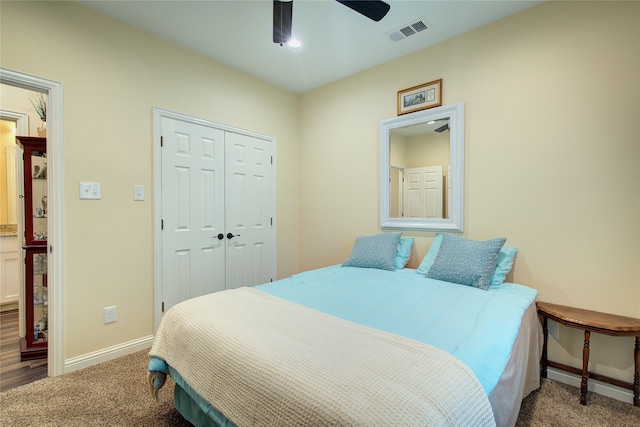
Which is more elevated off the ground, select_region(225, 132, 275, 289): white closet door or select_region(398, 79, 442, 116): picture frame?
select_region(398, 79, 442, 116): picture frame

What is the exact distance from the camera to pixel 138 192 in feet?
8.10

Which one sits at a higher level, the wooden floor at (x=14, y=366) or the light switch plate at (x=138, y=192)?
the light switch plate at (x=138, y=192)

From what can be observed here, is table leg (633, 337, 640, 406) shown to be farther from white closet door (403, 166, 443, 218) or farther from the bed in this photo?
white closet door (403, 166, 443, 218)

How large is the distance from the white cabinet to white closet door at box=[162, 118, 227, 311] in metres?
2.42

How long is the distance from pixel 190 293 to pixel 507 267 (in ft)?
8.96

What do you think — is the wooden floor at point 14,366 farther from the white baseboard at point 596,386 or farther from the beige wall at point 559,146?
the white baseboard at point 596,386

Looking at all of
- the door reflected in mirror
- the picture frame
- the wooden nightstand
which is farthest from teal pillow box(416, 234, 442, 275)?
the picture frame

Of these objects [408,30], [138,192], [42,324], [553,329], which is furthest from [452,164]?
[42,324]

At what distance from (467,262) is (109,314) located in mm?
2779

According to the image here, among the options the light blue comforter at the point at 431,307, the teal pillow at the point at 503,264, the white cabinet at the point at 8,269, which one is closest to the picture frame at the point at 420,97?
the teal pillow at the point at 503,264

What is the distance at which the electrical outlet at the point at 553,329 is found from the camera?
6.91 feet

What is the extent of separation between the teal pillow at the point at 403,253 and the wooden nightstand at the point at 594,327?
102cm

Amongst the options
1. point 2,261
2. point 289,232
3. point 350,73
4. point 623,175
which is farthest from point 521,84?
point 2,261

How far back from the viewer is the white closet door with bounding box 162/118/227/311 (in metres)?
2.65
